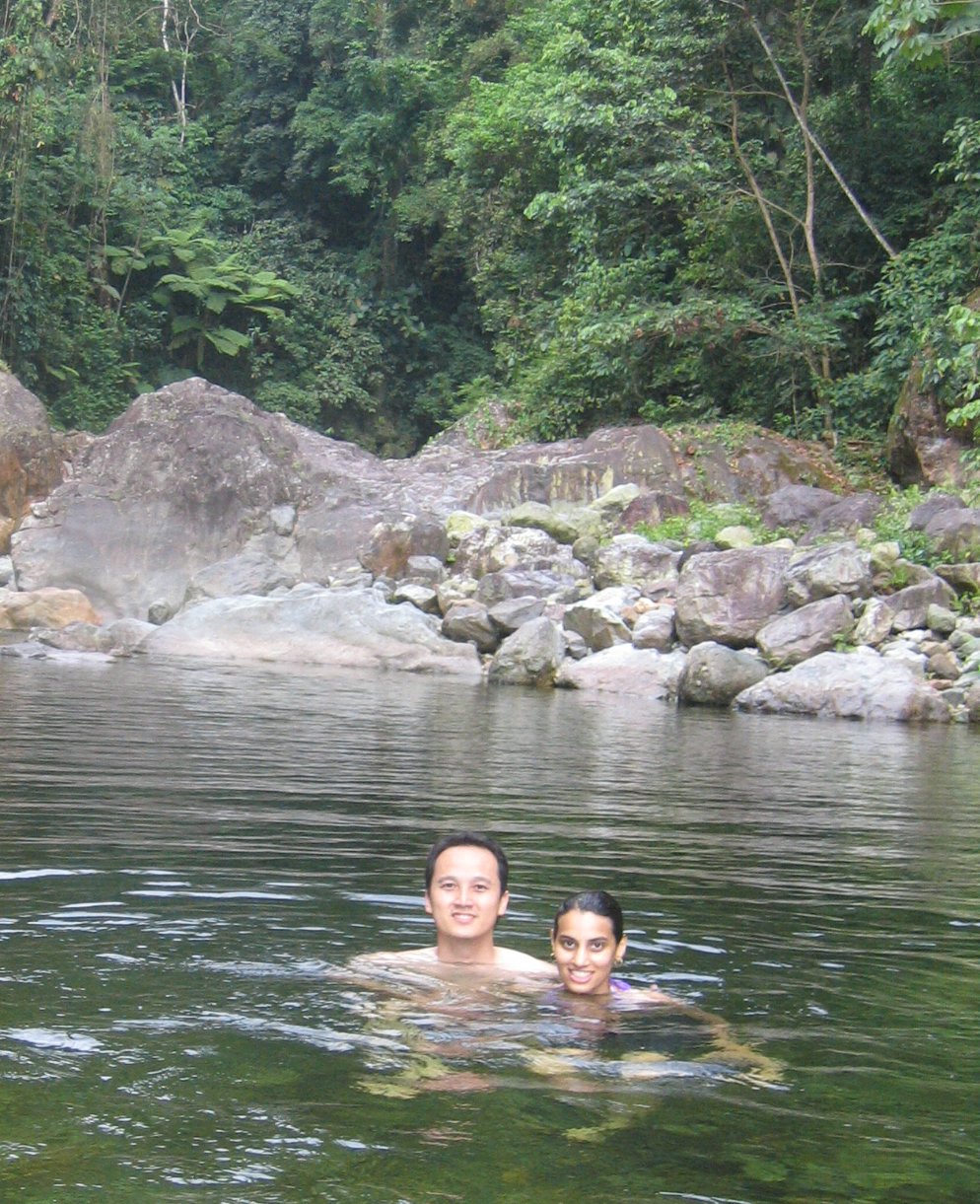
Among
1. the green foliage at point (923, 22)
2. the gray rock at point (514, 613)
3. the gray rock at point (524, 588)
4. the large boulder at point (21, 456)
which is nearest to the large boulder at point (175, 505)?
the large boulder at point (21, 456)

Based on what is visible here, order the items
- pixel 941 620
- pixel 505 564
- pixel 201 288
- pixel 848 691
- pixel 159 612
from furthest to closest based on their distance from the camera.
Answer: pixel 201 288
pixel 159 612
pixel 505 564
pixel 941 620
pixel 848 691

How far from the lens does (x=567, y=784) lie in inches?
350

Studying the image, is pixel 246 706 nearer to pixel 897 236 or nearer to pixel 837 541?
pixel 837 541

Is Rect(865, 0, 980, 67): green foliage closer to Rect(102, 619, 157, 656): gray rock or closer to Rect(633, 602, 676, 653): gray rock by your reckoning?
Rect(633, 602, 676, 653): gray rock

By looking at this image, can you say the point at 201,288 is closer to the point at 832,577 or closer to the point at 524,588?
the point at 524,588

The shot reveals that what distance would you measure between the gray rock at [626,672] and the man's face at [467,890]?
1140cm

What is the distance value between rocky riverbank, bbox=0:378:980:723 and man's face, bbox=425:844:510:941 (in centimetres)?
1070

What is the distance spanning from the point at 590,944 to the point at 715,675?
11.2m

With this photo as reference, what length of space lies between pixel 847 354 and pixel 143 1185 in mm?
22425

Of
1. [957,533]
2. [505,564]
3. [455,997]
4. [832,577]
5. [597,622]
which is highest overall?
[957,533]

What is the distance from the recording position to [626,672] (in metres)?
16.3

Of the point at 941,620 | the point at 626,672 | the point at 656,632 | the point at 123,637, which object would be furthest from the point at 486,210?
the point at 941,620

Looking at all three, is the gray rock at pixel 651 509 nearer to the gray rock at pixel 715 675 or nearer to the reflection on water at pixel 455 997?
the gray rock at pixel 715 675

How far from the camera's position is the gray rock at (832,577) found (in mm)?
16578
